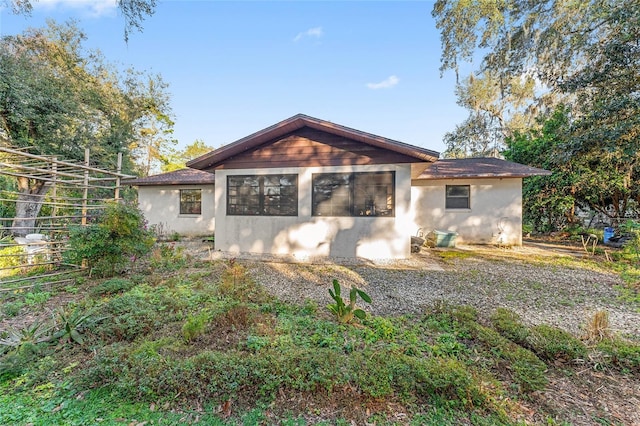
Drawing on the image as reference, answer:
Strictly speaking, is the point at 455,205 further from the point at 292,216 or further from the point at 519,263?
the point at 292,216

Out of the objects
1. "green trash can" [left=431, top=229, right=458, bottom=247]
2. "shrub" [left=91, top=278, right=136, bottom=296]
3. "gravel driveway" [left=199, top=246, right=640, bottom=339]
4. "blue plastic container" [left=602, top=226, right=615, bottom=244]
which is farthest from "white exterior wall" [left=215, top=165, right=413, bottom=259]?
"blue plastic container" [left=602, top=226, right=615, bottom=244]

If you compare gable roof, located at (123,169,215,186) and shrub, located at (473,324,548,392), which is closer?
shrub, located at (473,324,548,392)

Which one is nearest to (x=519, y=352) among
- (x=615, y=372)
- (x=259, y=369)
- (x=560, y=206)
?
(x=615, y=372)

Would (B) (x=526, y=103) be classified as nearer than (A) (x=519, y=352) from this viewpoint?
No

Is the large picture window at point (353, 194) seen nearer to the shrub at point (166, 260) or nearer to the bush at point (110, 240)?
the shrub at point (166, 260)

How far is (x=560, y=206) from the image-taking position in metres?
11.0

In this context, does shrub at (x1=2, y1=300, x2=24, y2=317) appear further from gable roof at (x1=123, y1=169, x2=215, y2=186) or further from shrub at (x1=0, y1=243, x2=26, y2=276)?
gable roof at (x1=123, y1=169, x2=215, y2=186)

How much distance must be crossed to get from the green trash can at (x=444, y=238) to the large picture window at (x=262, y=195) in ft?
17.6

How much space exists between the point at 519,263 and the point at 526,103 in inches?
749

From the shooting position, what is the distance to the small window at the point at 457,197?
1079 cm

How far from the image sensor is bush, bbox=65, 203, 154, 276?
17.3 feet

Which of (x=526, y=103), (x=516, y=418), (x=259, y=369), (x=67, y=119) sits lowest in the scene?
(x=516, y=418)

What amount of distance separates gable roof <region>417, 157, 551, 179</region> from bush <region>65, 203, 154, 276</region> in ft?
31.5

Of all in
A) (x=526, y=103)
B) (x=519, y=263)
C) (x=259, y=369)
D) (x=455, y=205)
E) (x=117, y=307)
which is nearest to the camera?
(x=259, y=369)
